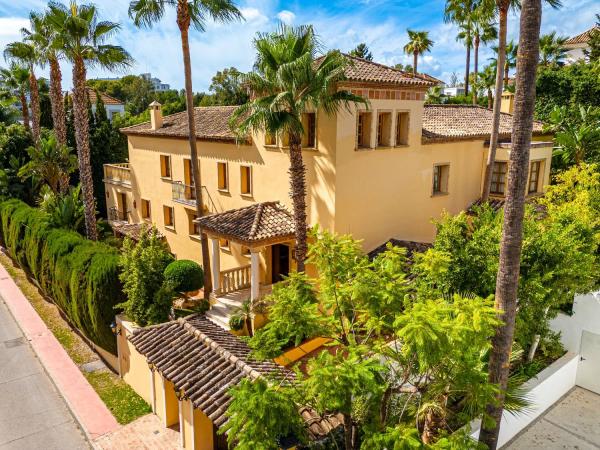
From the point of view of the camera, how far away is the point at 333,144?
17891 mm

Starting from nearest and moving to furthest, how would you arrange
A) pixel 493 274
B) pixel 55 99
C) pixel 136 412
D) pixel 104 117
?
1. pixel 493 274
2. pixel 136 412
3. pixel 55 99
4. pixel 104 117

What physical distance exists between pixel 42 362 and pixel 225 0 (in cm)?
1692

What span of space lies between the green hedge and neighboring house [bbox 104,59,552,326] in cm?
446

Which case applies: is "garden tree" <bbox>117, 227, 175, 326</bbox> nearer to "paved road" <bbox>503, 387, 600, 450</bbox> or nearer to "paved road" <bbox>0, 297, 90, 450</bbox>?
"paved road" <bbox>0, 297, 90, 450</bbox>

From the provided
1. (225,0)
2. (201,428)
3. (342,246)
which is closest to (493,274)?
(342,246)

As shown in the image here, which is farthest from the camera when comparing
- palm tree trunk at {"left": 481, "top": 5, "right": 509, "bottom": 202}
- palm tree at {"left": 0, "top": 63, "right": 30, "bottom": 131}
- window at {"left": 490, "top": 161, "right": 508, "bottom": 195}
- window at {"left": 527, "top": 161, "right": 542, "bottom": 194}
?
palm tree at {"left": 0, "top": 63, "right": 30, "bottom": 131}

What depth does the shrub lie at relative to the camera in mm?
21125

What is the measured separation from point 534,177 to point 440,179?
625 cm

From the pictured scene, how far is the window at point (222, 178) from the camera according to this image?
23.6 metres

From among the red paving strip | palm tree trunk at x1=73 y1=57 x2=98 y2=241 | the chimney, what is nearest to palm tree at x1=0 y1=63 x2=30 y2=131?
the chimney

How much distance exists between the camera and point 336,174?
18.1 meters

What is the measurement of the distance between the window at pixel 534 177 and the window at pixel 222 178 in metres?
16.4

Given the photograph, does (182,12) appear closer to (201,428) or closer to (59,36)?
(59,36)

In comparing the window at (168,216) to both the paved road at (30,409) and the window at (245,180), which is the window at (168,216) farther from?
the paved road at (30,409)
